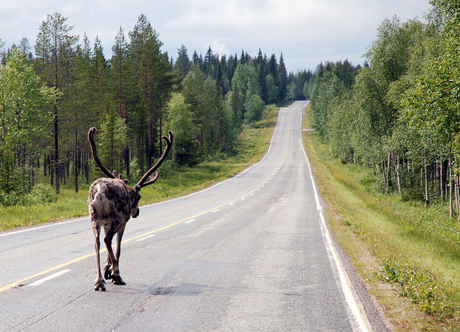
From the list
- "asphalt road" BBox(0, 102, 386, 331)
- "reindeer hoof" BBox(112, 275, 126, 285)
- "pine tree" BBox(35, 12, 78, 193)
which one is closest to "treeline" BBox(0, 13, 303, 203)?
"pine tree" BBox(35, 12, 78, 193)

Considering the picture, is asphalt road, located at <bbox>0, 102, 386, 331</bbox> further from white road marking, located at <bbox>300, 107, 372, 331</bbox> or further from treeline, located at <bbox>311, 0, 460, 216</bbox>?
treeline, located at <bbox>311, 0, 460, 216</bbox>

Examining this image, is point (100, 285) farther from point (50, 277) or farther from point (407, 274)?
point (407, 274)

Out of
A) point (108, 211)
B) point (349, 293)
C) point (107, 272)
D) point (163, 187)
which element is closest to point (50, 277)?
point (107, 272)

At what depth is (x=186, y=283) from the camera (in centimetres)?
694

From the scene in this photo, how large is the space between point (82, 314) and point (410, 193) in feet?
→ 119

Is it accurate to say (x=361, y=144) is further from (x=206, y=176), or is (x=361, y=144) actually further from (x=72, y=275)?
(x=72, y=275)

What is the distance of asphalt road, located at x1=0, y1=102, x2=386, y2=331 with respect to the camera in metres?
5.06

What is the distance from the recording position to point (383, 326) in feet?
17.5

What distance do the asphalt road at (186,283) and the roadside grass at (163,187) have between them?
4109 millimetres

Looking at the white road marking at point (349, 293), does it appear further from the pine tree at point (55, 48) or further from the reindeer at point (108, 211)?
the pine tree at point (55, 48)

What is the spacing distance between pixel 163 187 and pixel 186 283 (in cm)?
3570

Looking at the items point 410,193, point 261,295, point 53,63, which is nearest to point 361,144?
point 410,193

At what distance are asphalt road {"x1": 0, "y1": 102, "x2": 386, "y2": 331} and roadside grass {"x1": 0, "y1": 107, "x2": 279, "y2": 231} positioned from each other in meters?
4.11

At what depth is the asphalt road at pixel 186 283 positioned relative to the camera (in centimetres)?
506
